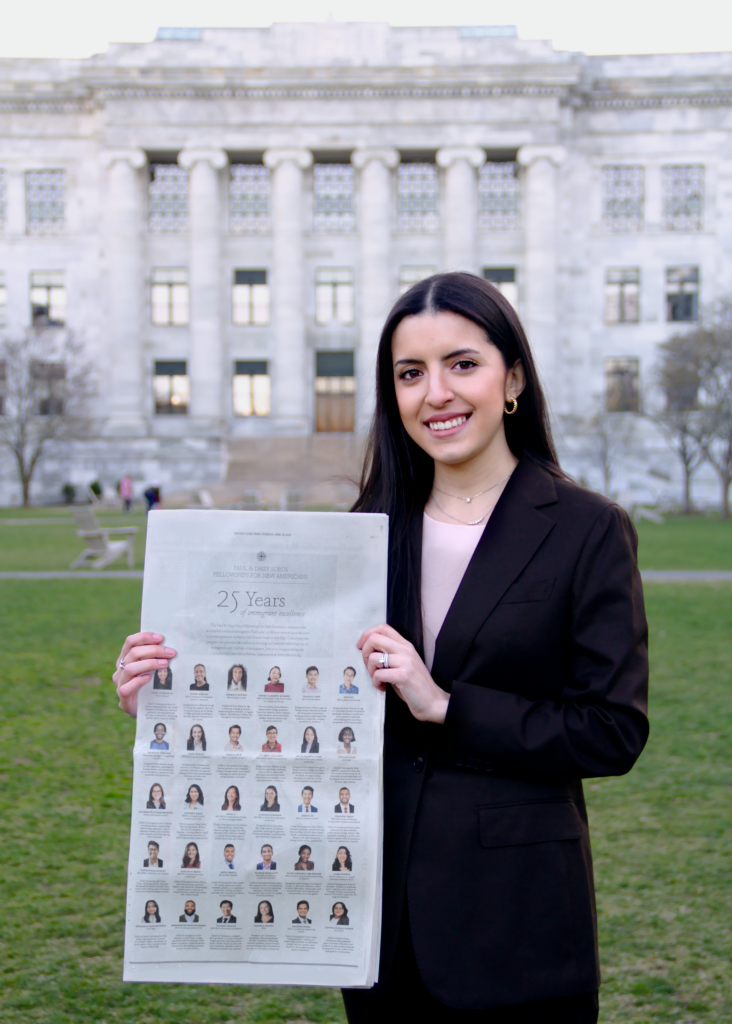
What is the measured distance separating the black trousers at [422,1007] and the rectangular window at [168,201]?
51.0 m

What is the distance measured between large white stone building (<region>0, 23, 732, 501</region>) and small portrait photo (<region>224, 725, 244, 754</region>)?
1817 inches

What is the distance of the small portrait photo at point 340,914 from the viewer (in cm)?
197

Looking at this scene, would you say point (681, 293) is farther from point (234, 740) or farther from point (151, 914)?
point (151, 914)

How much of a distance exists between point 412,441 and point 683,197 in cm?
5302

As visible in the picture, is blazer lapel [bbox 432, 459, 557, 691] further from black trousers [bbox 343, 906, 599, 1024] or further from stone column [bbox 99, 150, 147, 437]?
stone column [bbox 99, 150, 147, 437]

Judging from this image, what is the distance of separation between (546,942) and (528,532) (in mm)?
866

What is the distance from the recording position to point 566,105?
49062 millimetres

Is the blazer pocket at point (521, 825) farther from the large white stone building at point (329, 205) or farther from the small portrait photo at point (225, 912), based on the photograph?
the large white stone building at point (329, 205)

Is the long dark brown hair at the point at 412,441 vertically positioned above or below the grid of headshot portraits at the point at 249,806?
above

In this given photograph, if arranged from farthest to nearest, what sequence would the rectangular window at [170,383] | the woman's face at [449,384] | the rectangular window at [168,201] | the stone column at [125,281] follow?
the rectangular window at [170,383] < the rectangular window at [168,201] < the stone column at [125,281] < the woman's face at [449,384]

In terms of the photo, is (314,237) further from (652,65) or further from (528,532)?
(528,532)

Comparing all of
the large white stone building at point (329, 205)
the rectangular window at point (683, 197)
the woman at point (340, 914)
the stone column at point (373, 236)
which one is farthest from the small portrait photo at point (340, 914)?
the rectangular window at point (683, 197)

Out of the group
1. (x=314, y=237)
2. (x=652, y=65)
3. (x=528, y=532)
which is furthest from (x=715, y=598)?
(x=652, y=65)

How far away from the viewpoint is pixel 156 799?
1.97 metres
